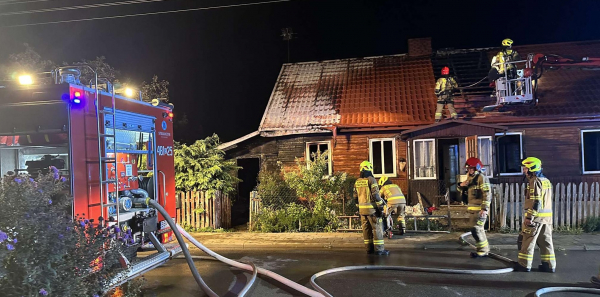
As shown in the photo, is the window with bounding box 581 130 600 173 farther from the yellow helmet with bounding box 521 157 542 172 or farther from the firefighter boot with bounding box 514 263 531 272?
the firefighter boot with bounding box 514 263 531 272

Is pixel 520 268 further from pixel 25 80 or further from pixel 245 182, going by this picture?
pixel 245 182

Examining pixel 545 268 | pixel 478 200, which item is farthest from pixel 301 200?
pixel 545 268

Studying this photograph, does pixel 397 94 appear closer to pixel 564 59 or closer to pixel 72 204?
pixel 564 59

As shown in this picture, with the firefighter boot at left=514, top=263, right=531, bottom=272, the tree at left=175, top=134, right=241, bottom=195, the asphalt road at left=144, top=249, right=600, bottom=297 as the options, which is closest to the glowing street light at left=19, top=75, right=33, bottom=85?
the asphalt road at left=144, top=249, right=600, bottom=297

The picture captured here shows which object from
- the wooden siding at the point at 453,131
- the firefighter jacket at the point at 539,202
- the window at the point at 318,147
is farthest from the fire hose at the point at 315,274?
the window at the point at 318,147

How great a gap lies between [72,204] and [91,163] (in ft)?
1.86

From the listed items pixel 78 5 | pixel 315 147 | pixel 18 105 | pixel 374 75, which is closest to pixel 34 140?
pixel 18 105

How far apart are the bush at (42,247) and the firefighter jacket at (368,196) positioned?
15.2 feet

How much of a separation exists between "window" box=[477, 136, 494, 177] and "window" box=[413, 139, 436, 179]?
4.49ft

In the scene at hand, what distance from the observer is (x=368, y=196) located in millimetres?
7430

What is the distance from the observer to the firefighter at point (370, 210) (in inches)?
289

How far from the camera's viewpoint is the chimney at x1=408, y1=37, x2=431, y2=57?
1631 centimetres

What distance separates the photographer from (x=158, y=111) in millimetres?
6684

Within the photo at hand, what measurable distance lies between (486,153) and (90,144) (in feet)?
35.5
